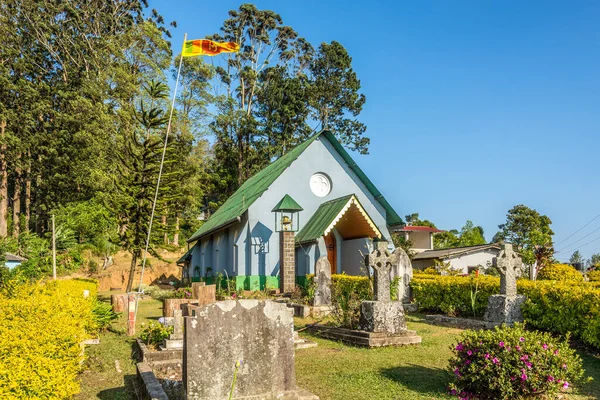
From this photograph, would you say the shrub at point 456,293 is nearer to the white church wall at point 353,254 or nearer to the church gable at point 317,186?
the white church wall at point 353,254

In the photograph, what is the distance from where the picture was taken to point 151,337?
35.1 feet

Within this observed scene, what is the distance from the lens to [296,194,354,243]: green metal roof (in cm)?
2188

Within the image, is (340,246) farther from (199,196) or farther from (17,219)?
(17,219)

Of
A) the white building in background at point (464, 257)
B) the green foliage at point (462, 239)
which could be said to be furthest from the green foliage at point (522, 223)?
the white building in background at point (464, 257)

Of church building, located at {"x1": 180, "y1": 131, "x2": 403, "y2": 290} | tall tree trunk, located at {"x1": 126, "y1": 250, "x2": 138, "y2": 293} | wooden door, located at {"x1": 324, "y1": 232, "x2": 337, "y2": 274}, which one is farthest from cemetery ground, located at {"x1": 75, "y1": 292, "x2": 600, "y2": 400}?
wooden door, located at {"x1": 324, "y1": 232, "x2": 337, "y2": 274}

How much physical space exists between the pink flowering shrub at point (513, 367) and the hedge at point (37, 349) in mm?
4927

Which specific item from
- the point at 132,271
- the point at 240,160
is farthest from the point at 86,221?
the point at 240,160

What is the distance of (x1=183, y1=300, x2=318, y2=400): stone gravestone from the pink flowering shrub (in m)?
2.25

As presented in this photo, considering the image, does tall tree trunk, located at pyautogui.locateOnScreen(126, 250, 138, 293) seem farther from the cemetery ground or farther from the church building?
the cemetery ground

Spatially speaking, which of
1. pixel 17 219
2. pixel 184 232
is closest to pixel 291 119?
pixel 184 232

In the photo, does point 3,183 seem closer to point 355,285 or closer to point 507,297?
point 355,285

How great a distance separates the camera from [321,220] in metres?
22.7

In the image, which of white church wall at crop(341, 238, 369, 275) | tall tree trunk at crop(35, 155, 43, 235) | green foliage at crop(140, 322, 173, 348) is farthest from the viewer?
tall tree trunk at crop(35, 155, 43, 235)

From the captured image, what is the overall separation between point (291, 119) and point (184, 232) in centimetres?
1459
